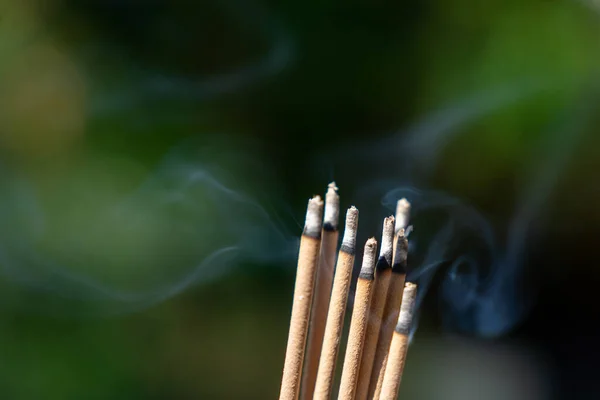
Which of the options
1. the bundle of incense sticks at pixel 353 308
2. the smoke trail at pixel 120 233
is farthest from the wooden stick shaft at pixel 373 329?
the smoke trail at pixel 120 233

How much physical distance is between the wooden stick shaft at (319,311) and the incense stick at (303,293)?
1cm

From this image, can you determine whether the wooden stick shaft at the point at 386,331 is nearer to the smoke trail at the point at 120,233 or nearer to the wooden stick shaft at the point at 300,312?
the wooden stick shaft at the point at 300,312

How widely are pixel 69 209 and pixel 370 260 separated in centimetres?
56

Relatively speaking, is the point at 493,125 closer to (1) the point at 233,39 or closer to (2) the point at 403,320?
(1) the point at 233,39

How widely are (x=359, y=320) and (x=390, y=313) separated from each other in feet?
0.07

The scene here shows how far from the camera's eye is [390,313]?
249mm

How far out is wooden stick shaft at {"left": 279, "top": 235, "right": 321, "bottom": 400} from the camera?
228 mm

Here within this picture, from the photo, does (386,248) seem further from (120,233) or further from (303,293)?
(120,233)

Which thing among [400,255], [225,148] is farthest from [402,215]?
[225,148]

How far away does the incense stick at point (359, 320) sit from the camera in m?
Answer: 0.23

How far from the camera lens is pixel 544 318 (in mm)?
804

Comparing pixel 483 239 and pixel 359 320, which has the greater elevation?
pixel 483 239

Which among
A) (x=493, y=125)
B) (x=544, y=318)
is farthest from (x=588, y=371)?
(x=493, y=125)

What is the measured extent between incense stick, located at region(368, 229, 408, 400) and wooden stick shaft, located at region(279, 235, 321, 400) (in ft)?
0.11
